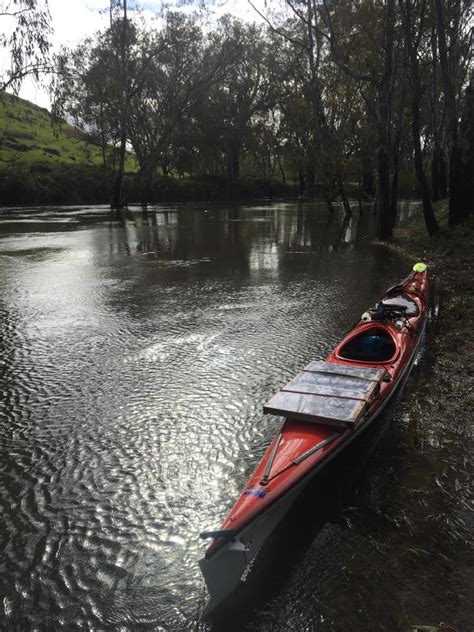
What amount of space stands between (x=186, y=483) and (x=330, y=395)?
1.51 meters

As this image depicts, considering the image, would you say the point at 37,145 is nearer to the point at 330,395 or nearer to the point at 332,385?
the point at 332,385

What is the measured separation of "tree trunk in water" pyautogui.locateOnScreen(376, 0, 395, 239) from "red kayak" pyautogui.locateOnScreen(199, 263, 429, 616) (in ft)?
41.7

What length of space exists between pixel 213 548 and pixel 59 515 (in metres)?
1.74

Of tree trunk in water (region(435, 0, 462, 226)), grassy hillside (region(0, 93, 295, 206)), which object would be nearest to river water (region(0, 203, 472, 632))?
tree trunk in water (region(435, 0, 462, 226))

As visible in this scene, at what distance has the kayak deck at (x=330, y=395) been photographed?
4.15 metres

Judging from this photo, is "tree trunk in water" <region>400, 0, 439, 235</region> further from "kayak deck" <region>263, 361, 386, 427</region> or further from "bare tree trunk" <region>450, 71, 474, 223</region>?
"kayak deck" <region>263, 361, 386, 427</region>

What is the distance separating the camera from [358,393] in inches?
178

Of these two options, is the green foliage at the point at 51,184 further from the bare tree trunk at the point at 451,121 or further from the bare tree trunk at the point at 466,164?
the bare tree trunk at the point at 466,164

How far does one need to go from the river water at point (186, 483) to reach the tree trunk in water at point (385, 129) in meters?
9.85

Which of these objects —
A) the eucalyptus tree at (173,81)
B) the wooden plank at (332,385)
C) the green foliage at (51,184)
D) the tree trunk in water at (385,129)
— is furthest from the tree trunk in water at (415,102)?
the green foliage at (51,184)

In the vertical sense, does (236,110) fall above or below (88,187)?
above

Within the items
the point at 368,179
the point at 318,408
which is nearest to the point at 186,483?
the point at 318,408

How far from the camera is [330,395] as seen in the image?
4523mm

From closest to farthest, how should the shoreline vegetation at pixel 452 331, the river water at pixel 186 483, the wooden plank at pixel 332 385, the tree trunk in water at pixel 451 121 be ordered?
1. the river water at pixel 186 483
2. the wooden plank at pixel 332 385
3. the shoreline vegetation at pixel 452 331
4. the tree trunk in water at pixel 451 121
